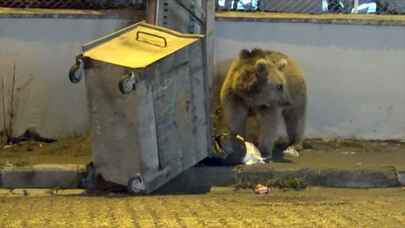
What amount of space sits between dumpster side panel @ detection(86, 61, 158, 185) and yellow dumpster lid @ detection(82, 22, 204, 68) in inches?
6.0

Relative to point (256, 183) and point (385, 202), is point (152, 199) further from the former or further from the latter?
point (385, 202)

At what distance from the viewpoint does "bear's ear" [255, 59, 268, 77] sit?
29.6ft

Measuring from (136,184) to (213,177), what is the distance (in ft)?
3.67

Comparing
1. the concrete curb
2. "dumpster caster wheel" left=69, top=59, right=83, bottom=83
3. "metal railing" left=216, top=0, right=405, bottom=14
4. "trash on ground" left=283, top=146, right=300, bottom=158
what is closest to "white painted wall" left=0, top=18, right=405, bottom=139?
"metal railing" left=216, top=0, right=405, bottom=14

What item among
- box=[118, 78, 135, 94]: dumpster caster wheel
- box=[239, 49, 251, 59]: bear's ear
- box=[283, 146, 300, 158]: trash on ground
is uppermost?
box=[239, 49, 251, 59]: bear's ear

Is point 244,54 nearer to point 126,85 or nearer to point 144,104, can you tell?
point 144,104

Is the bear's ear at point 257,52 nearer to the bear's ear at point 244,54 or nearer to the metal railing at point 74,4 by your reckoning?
the bear's ear at point 244,54

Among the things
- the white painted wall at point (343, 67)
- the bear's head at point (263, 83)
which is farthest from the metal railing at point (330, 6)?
the bear's head at point (263, 83)

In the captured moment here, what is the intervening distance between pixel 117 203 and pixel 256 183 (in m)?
1.66

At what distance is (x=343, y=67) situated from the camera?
10383mm

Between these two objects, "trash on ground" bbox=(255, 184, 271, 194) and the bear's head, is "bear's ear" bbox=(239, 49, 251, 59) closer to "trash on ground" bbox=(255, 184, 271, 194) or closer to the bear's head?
the bear's head

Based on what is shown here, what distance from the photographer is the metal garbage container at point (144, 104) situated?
7.77 meters

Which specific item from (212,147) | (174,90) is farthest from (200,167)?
(174,90)

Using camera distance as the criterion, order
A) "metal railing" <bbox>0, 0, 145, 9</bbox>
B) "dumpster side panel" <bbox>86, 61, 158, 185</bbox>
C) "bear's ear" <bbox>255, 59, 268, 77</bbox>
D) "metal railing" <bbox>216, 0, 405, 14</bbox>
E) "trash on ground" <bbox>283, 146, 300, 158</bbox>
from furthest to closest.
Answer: "metal railing" <bbox>216, 0, 405, 14</bbox>
"metal railing" <bbox>0, 0, 145, 9</bbox>
"trash on ground" <bbox>283, 146, 300, 158</bbox>
"bear's ear" <bbox>255, 59, 268, 77</bbox>
"dumpster side panel" <bbox>86, 61, 158, 185</bbox>
